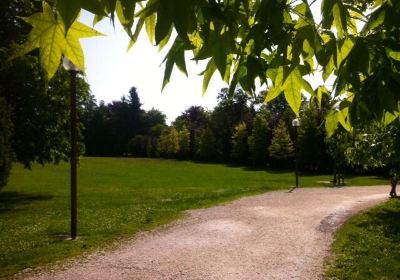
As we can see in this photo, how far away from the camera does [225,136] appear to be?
72.6m

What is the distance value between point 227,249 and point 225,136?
6193cm

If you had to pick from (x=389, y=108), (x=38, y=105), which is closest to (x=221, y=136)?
(x=38, y=105)

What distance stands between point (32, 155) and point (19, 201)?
9.72ft

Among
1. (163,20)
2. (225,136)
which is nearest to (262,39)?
(163,20)

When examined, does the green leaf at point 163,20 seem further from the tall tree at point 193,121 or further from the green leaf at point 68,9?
the tall tree at point 193,121

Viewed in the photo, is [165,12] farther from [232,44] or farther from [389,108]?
[389,108]

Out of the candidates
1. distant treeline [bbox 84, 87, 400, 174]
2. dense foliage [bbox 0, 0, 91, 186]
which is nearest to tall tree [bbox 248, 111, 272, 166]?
distant treeline [bbox 84, 87, 400, 174]

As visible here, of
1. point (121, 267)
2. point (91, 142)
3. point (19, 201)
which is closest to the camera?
point (121, 267)

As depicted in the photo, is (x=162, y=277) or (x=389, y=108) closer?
(x=389, y=108)

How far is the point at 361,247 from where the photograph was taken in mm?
10805

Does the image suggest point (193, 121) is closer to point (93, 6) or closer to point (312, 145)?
point (312, 145)

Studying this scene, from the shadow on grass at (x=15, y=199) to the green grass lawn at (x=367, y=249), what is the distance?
13549 millimetres

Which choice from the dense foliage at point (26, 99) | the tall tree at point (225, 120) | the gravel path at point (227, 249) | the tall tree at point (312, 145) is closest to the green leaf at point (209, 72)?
the gravel path at point (227, 249)

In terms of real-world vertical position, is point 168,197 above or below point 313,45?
below
